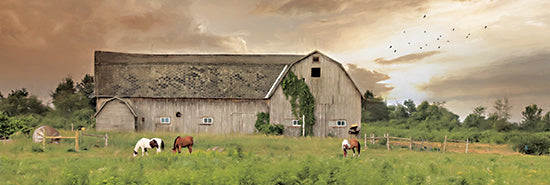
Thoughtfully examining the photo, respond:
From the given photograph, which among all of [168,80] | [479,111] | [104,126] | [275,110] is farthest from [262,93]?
[479,111]

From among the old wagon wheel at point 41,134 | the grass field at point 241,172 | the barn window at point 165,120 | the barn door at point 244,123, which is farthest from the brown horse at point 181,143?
the barn window at point 165,120

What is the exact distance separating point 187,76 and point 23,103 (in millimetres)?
30042

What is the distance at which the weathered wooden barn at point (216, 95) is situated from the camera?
34156 millimetres

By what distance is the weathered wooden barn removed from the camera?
3416 cm

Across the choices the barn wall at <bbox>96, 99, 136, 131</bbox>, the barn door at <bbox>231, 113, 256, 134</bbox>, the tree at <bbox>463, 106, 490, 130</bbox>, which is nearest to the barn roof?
the barn wall at <bbox>96, 99, 136, 131</bbox>

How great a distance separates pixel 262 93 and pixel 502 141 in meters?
24.4

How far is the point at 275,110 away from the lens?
34.1 m

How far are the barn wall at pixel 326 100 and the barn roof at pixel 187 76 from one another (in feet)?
7.61

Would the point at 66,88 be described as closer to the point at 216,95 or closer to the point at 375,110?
the point at 216,95

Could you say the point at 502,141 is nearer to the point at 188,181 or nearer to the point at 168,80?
the point at 168,80

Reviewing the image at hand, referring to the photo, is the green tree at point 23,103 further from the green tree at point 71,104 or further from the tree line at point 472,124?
the tree line at point 472,124

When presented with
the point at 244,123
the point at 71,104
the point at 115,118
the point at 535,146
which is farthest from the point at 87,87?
the point at 535,146

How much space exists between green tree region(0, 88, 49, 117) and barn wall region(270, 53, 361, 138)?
35.8m

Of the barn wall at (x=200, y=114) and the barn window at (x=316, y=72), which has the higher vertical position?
the barn window at (x=316, y=72)
